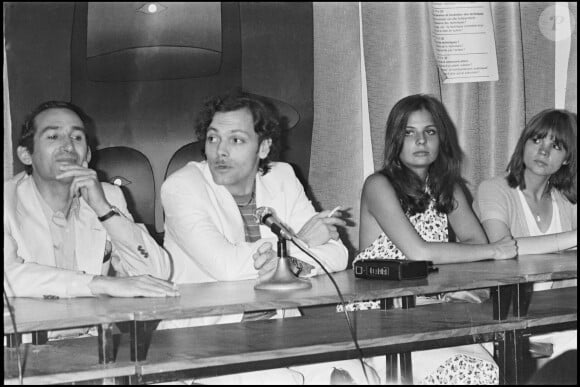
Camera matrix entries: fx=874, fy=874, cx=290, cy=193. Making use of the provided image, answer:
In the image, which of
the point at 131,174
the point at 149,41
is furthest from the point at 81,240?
the point at 149,41

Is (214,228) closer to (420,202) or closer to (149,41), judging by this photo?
(420,202)

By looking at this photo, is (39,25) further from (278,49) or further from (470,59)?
(470,59)

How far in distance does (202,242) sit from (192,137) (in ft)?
2.92

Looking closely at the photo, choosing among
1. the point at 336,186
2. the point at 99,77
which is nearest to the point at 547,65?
the point at 336,186

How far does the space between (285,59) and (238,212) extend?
1.07 metres

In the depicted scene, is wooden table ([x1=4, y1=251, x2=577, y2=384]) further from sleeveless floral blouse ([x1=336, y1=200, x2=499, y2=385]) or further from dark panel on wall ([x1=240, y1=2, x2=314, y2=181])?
dark panel on wall ([x1=240, y1=2, x2=314, y2=181])

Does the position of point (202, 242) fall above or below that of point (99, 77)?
below

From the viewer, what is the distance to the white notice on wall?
4.00 meters

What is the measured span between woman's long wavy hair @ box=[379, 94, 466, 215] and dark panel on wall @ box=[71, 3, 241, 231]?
775 millimetres

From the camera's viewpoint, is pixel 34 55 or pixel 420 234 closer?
pixel 420 234

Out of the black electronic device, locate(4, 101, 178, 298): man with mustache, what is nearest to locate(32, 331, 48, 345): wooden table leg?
locate(4, 101, 178, 298): man with mustache

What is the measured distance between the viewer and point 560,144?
3488 mm

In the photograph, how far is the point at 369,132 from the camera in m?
3.99

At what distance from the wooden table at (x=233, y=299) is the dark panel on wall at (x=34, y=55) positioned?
1.22 m
